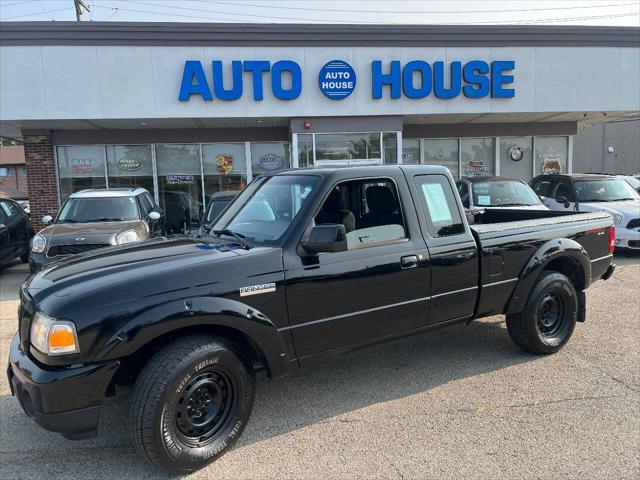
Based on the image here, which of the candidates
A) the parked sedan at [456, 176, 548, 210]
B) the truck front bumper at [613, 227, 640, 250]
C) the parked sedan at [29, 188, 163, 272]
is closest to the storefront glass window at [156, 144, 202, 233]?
the parked sedan at [29, 188, 163, 272]

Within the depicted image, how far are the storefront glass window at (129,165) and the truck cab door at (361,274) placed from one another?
12318 mm

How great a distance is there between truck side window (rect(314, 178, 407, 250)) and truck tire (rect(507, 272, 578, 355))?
5.34ft

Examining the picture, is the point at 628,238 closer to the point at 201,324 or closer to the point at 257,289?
the point at 257,289

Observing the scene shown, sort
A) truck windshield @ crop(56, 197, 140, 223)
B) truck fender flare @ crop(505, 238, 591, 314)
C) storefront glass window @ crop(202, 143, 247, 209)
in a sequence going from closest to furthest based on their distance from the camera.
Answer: truck fender flare @ crop(505, 238, 591, 314) → truck windshield @ crop(56, 197, 140, 223) → storefront glass window @ crop(202, 143, 247, 209)

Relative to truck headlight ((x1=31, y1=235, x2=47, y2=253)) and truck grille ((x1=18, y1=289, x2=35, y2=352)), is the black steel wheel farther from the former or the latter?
truck headlight ((x1=31, y1=235, x2=47, y2=253))

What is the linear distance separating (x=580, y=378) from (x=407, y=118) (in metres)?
11.5

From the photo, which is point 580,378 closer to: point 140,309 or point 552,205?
point 140,309

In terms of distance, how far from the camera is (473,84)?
13672 millimetres

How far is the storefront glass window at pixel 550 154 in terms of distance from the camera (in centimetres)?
1667

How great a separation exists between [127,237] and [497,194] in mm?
7185

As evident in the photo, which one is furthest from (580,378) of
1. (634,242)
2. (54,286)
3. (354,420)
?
(634,242)

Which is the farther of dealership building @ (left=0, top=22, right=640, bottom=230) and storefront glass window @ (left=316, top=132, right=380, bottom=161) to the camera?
storefront glass window @ (left=316, top=132, right=380, bottom=161)

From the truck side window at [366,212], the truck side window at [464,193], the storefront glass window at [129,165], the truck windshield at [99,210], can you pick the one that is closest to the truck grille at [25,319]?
the truck side window at [366,212]

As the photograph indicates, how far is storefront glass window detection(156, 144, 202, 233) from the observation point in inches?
591
